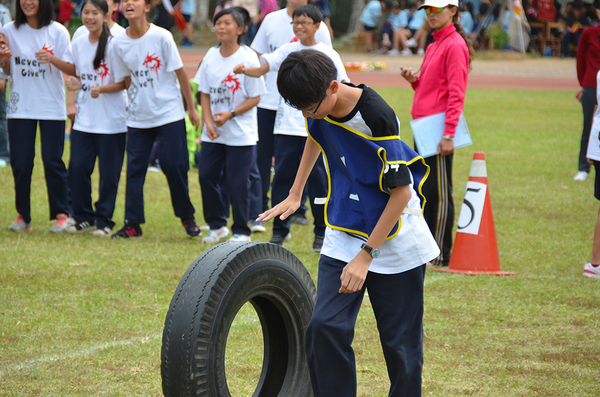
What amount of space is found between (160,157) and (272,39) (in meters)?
1.61

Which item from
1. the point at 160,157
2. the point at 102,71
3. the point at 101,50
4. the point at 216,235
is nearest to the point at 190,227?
the point at 216,235

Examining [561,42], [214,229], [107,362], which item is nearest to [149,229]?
[214,229]

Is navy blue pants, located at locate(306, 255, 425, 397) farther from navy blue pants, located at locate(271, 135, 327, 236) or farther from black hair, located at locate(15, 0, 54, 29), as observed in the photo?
black hair, located at locate(15, 0, 54, 29)

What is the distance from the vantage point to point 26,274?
537 cm

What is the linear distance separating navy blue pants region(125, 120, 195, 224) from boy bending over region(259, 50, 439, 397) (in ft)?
12.3

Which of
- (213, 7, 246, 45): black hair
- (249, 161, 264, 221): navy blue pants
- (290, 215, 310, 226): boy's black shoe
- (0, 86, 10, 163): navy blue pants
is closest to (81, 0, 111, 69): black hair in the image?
(213, 7, 246, 45): black hair

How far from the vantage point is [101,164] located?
678 cm

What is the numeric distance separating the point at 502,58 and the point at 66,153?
72.7ft

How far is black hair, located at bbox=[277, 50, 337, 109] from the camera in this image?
269 centimetres

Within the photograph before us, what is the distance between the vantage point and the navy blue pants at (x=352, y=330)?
9.55ft

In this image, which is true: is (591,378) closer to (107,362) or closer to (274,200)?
(107,362)

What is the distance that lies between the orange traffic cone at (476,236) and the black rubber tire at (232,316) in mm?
2582

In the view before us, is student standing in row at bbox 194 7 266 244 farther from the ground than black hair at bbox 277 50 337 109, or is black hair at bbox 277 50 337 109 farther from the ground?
black hair at bbox 277 50 337 109

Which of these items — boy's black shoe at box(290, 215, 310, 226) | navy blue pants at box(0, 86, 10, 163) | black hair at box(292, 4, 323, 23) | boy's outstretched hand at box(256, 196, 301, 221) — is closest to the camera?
boy's outstretched hand at box(256, 196, 301, 221)
